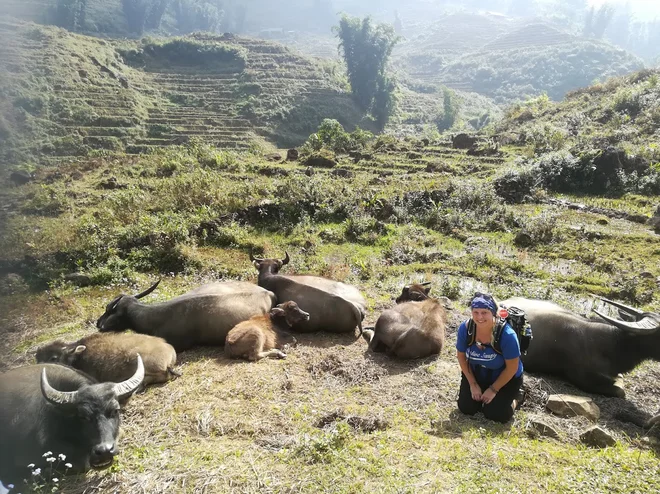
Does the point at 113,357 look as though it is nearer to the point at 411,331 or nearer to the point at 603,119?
the point at 411,331

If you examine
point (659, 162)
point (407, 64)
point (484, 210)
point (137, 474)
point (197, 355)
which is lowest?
point (197, 355)

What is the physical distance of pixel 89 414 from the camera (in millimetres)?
3881

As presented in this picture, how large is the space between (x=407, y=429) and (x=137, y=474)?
7.72 feet

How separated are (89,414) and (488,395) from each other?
359 cm

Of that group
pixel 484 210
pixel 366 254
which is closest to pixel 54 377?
pixel 366 254

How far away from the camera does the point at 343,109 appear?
58188 millimetres

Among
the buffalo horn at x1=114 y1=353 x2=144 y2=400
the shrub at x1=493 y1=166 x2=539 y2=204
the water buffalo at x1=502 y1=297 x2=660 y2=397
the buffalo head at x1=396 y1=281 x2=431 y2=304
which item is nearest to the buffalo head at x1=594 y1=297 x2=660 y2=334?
the water buffalo at x1=502 y1=297 x2=660 y2=397

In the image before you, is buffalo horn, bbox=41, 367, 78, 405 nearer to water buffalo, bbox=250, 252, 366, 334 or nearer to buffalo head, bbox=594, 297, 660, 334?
water buffalo, bbox=250, 252, 366, 334

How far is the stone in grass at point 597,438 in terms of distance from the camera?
13.4ft

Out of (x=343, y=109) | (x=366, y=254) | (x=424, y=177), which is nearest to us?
(x=366, y=254)

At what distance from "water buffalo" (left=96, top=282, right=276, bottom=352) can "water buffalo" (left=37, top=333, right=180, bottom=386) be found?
0.72 meters

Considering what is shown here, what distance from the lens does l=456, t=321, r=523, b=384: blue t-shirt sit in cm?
428

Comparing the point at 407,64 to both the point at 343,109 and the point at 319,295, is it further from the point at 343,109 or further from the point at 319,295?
the point at 319,295

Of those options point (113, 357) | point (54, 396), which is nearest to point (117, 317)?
point (113, 357)
